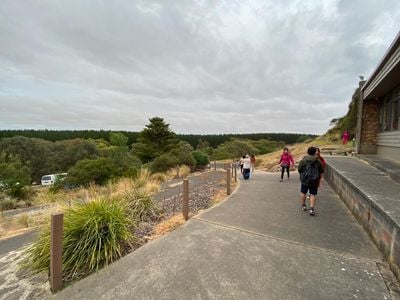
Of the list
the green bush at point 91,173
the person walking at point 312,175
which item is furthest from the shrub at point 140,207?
the green bush at point 91,173

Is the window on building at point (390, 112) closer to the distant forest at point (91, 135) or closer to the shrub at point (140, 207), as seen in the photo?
the shrub at point (140, 207)

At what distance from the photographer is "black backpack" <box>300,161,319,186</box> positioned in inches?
205

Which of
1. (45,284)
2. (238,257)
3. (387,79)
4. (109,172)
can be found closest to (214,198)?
(238,257)

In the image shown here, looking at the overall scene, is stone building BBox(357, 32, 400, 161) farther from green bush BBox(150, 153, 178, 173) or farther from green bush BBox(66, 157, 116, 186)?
green bush BBox(66, 157, 116, 186)

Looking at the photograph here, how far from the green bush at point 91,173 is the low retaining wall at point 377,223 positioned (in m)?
18.7

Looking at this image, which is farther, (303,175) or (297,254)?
(303,175)

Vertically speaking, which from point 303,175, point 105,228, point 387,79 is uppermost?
point 387,79

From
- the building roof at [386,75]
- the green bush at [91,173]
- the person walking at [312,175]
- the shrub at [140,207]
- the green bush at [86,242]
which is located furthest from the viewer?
the green bush at [91,173]

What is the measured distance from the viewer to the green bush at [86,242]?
10.7 feet

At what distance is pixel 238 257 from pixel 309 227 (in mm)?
1971

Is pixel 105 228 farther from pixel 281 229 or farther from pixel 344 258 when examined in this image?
pixel 344 258

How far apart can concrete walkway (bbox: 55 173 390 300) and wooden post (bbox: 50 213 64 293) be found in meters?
0.16

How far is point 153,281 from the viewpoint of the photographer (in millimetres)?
2848

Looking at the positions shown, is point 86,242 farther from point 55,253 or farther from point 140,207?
point 140,207
